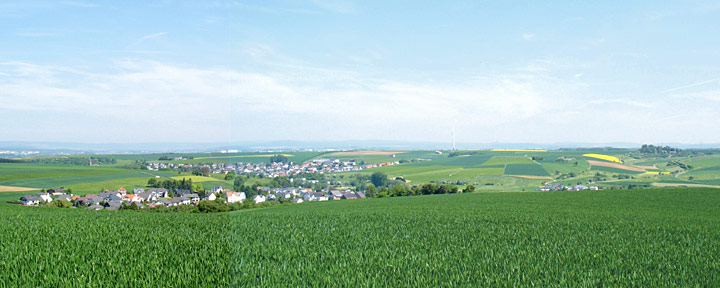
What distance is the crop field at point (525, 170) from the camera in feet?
189

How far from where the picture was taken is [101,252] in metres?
5.96

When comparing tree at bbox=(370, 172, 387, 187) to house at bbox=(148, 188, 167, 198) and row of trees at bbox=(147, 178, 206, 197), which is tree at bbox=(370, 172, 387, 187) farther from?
house at bbox=(148, 188, 167, 198)

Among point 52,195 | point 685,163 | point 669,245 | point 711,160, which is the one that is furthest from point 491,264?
point 711,160

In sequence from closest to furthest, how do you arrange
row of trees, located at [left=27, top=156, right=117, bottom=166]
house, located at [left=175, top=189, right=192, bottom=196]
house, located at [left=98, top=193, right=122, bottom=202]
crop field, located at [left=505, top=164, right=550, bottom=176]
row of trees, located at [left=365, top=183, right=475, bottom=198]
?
house, located at [left=175, top=189, right=192, bottom=196]
house, located at [left=98, top=193, right=122, bottom=202]
row of trees, located at [left=365, top=183, right=475, bottom=198]
row of trees, located at [left=27, top=156, right=117, bottom=166]
crop field, located at [left=505, top=164, right=550, bottom=176]

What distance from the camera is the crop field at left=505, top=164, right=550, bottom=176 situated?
5775 centimetres

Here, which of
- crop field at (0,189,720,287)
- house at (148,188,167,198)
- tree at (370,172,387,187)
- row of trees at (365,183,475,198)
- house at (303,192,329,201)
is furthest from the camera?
tree at (370,172,387,187)

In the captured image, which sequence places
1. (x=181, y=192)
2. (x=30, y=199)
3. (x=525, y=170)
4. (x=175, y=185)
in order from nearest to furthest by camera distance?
(x=181, y=192) < (x=175, y=185) < (x=30, y=199) < (x=525, y=170)

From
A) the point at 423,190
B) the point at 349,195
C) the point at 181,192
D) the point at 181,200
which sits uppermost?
the point at 181,192

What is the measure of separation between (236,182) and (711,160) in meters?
85.0

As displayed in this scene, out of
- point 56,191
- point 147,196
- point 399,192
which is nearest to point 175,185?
point 147,196

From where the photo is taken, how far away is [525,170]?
198 ft

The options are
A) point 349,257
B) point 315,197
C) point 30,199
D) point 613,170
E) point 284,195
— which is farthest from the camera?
point 613,170

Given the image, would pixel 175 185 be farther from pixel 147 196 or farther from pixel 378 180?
pixel 378 180

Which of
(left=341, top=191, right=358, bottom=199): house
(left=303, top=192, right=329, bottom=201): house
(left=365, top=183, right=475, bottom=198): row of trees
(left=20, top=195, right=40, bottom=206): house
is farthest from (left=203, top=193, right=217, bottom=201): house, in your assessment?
(left=365, top=183, right=475, bottom=198): row of trees
